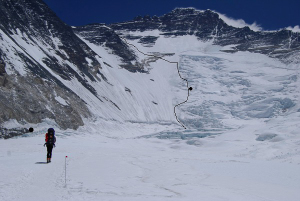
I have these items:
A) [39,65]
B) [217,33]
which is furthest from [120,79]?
[217,33]

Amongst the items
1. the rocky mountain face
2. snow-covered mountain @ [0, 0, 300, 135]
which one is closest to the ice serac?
snow-covered mountain @ [0, 0, 300, 135]

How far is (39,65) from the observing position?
51.3 metres

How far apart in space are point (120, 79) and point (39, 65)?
3034 centimetres

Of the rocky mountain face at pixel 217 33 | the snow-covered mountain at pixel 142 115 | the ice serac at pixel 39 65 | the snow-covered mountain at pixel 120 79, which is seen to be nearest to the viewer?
the snow-covered mountain at pixel 142 115

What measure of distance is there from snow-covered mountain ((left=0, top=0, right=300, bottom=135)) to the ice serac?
166 mm

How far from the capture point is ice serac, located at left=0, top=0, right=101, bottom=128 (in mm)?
38562

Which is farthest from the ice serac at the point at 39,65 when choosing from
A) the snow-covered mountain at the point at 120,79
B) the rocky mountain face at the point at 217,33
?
the rocky mountain face at the point at 217,33

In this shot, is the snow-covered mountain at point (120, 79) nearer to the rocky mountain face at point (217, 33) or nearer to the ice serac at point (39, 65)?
the ice serac at point (39, 65)

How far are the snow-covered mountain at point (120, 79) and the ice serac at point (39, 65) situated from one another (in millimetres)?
166

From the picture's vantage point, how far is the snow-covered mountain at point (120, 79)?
142 feet

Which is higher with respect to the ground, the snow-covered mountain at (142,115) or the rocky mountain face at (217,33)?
the rocky mountain face at (217,33)

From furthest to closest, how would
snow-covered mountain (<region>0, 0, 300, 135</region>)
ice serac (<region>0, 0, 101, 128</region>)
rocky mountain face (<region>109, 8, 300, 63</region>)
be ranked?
rocky mountain face (<region>109, 8, 300, 63</region>), snow-covered mountain (<region>0, 0, 300, 135</region>), ice serac (<region>0, 0, 101, 128</region>)

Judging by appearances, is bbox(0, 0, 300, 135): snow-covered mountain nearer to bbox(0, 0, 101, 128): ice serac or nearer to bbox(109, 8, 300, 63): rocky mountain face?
bbox(0, 0, 101, 128): ice serac

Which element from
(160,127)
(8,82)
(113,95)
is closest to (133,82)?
(113,95)
